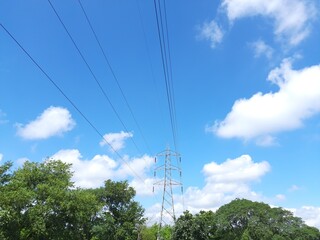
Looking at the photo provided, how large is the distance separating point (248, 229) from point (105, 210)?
28.8 meters

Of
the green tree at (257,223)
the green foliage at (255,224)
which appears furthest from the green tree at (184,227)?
the green tree at (257,223)

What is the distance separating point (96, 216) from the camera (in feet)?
225

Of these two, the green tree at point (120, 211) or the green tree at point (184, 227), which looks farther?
the green tree at point (120, 211)

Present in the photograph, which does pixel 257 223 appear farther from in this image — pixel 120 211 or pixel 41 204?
pixel 41 204

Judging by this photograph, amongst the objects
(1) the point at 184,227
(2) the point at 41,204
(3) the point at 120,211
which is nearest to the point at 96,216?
(3) the point at 120,211

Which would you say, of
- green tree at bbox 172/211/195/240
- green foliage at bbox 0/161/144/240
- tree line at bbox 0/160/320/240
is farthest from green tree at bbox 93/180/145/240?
green foliage at bbox 0/161/144/240

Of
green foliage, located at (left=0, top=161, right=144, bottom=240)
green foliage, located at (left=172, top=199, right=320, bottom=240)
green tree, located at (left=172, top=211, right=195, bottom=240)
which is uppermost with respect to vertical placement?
green foliage, located at (left=172, top=199, right=320, bottom=240)

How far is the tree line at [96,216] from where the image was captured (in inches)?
1476

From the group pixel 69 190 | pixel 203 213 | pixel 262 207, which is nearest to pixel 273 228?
pixel 262 207

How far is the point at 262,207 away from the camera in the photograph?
3036 inches

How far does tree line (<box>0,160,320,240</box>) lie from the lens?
37500 millimetres

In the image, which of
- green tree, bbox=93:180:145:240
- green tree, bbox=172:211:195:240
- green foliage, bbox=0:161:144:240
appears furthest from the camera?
green tree, bbox=93:180:145:240

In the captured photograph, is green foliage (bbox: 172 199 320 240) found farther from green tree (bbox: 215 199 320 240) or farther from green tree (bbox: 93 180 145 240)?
green tree (bbox: 93 180 145 240)

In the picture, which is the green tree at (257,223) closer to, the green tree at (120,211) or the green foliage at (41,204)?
the green tree at (120,211)
